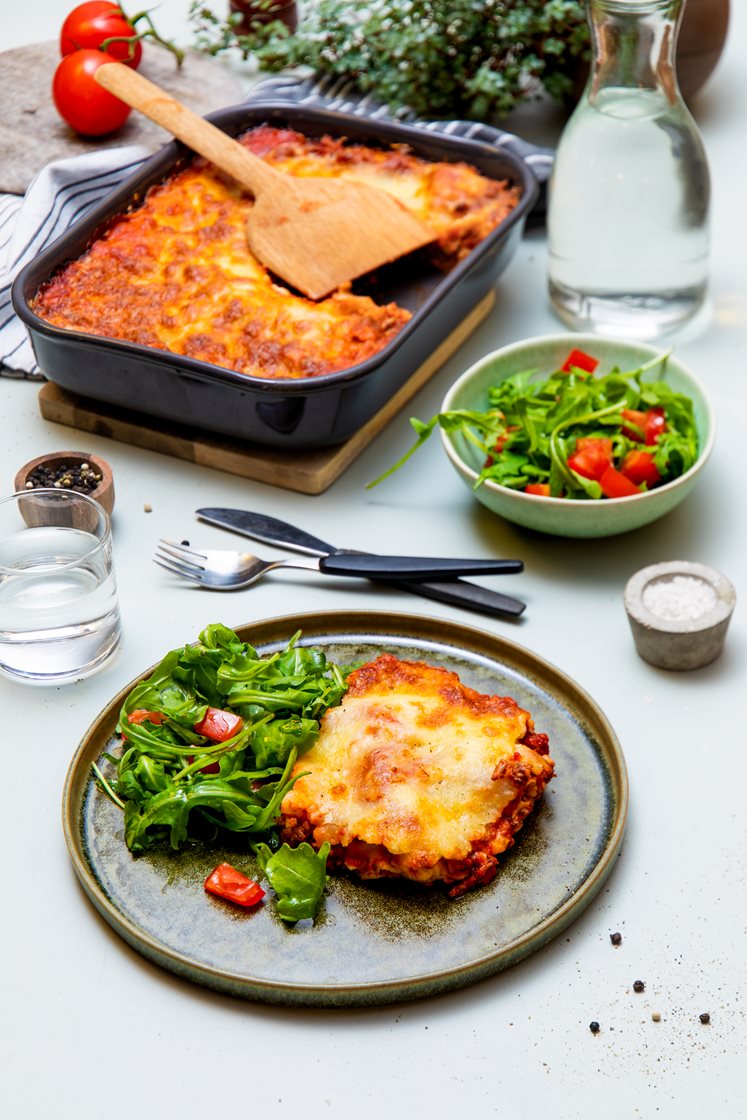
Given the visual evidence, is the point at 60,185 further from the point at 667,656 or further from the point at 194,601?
the point at 667,656

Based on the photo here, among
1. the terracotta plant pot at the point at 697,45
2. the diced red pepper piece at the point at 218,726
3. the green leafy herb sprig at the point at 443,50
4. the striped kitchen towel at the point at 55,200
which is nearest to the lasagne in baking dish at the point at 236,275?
the striped kitchen towel at the point at 55,200

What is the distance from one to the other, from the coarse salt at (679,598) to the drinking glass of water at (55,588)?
875mm

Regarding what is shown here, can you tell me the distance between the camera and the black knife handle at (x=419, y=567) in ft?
7.64

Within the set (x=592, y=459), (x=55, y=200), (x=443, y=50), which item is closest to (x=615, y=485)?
(x=592, y=459)

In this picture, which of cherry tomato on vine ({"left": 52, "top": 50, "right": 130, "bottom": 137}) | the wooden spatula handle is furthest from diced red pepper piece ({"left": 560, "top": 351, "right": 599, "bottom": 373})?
cherry tomato on vine ({"left": 52, "top": 50, "right": 130, "bottom": 137})

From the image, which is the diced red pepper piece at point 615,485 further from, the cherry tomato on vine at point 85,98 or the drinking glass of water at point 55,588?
the cherry tomato on vine at point 85,98

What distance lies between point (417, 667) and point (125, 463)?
0.95 metres

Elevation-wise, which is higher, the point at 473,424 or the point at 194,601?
the point at 473,424

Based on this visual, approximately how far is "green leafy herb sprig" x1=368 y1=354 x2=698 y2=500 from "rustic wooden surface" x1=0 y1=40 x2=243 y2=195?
4.08ft

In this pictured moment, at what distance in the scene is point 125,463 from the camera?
2.71 meters

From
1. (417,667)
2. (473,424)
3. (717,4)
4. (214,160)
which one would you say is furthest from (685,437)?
(717,4)

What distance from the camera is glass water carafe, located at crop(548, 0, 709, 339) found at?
2.64 m

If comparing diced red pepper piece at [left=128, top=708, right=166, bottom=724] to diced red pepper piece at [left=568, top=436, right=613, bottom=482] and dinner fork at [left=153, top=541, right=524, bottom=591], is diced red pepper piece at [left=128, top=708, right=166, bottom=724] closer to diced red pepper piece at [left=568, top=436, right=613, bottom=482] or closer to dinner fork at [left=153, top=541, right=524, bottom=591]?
dinner fork at [left=153, top=541, right=524, bottom=591]

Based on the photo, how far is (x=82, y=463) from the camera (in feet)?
8.21
